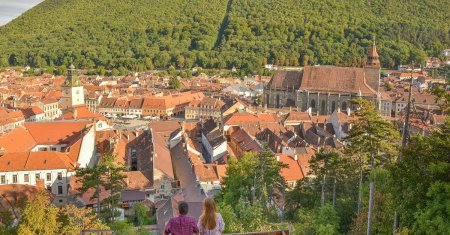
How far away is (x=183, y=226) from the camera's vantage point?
7574mm

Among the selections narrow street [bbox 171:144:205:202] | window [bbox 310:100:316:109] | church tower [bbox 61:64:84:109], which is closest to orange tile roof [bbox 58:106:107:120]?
church tower [bbox 61:64:84:109]

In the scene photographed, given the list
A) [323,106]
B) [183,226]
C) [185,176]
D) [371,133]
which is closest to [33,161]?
[185,176]

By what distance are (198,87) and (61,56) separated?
6705cm

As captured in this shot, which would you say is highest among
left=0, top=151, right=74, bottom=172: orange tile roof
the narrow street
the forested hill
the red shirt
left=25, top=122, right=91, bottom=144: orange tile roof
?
the forested hill

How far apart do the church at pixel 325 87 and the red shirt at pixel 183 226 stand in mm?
55642

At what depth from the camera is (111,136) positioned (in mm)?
42156

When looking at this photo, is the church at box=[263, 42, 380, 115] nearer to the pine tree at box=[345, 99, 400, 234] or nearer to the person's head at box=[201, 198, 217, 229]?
the pine tree at box=[345, 99, 400, 234]

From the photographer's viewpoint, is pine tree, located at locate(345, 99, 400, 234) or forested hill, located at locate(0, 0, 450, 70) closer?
pine tree, located at locate(345, 99, 400, 234)

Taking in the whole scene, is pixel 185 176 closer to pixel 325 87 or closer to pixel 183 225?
pixel 183 225

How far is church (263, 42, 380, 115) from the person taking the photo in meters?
63.6

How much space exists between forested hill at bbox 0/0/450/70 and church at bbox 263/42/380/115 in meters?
53.2

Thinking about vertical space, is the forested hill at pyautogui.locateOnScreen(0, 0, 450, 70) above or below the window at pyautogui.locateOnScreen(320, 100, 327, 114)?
above

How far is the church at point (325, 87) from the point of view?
63562 mm

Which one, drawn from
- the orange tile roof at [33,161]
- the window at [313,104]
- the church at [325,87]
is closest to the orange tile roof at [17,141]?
the orange tile roof at [33,161]
